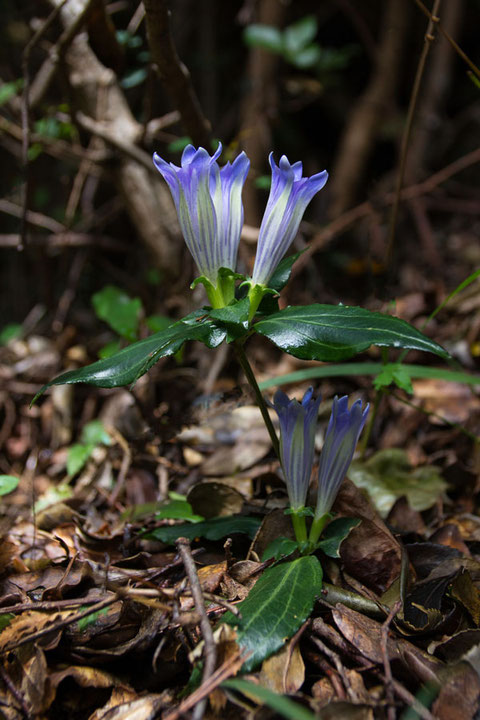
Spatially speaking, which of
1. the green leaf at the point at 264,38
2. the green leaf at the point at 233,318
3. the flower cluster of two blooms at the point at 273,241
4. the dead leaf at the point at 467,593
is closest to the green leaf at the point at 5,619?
the flower cluster of two blooms at the point at 273,241

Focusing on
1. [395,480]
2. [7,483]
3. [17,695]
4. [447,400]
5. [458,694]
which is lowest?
[447,400]

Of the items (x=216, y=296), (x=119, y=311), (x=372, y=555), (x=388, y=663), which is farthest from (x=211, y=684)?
(x=119, y=311)

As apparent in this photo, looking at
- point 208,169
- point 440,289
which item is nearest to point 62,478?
point 208,169

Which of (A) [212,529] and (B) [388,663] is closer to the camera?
(B) [388,663]

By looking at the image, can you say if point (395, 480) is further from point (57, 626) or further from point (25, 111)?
point (25, 111)

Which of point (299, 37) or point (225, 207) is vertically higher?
point (299, 37)

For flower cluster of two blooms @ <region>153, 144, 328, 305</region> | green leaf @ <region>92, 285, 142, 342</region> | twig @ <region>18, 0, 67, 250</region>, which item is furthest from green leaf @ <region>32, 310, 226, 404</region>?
twig @ <region>18, 0, 67, 250</region>

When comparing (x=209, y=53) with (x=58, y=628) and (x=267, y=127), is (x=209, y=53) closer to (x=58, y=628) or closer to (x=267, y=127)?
(x=267, y=127)

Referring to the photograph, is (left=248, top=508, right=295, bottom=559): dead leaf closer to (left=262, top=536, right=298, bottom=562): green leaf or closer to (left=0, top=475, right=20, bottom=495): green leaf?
(left=262, top=536, right=298, bottom=562): green leaf
